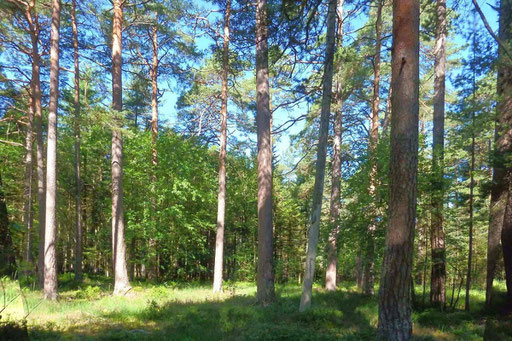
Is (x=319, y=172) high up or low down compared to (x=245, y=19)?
down

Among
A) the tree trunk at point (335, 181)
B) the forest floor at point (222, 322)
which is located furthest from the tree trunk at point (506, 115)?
the tree trunk at point (335, 181)

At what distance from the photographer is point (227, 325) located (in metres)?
7.14

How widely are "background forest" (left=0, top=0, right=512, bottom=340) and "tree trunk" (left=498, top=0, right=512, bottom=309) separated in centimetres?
9

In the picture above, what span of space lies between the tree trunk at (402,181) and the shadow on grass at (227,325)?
40.0 inches

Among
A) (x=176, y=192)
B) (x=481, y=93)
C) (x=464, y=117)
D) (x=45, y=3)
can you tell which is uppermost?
(x=45, y=3)

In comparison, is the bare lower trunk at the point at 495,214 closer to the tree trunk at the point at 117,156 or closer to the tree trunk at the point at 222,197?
the tree trunk at the point at 222,197

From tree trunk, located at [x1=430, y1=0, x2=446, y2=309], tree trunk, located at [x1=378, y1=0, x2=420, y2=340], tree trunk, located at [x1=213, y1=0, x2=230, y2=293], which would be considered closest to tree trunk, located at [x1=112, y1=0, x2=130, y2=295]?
tree trunk, located at [x1=213, y1=0, x2=230, y2=293]

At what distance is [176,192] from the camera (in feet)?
57.2

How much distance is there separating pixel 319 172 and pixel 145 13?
447 inches

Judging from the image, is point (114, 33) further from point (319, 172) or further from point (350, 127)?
point (350, 127)

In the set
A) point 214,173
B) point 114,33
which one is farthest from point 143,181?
point 114,33

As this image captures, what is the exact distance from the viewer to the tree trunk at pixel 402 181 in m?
5.11

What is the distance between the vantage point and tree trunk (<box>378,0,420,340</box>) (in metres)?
5.11

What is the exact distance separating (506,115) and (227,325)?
858cm
